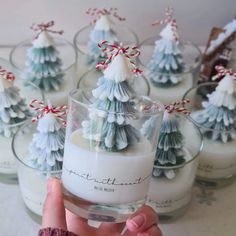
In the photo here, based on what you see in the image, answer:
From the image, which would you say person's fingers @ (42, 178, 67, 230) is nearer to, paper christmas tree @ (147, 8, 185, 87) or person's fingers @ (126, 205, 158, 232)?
person's fingers @ (126, 205, 158, 232)

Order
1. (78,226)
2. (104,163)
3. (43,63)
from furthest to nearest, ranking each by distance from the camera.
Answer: (43,63)
(78,226)
(104,163)

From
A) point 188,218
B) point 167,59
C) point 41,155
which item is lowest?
point 188,218

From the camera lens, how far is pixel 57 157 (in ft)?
2.07

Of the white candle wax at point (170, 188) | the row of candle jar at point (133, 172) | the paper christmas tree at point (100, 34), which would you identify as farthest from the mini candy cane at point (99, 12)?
the white candle wax at point (170, 188)

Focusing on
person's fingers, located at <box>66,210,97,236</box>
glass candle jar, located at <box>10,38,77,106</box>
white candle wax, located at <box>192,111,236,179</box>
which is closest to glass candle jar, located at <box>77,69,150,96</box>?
glass candle jar, located at <box>10,38,77,106</box>

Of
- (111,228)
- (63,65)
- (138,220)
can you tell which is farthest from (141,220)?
(63,65)

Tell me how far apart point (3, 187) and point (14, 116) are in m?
0.12

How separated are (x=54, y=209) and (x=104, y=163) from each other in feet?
0.33

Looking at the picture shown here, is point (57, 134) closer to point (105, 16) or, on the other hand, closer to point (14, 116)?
point (14, 116)

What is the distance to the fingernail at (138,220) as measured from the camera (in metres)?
0.52

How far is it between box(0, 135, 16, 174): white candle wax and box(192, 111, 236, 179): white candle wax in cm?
31

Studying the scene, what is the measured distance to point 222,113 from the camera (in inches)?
28.7

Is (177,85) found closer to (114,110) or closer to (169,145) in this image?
(169,145)

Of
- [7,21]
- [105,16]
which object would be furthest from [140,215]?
[7,21]
